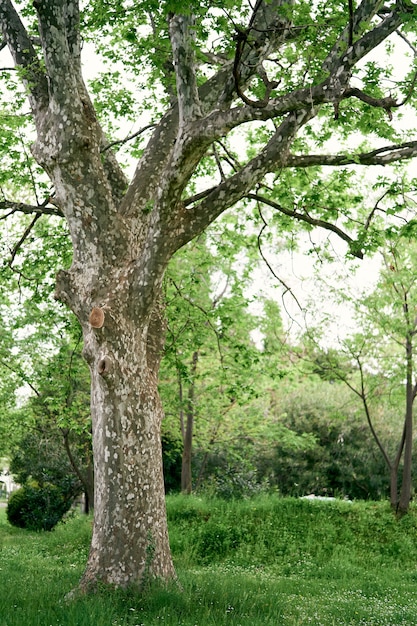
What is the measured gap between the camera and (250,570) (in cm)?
1244

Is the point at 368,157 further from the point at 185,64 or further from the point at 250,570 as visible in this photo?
the point at 250,570

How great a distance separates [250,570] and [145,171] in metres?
7.47

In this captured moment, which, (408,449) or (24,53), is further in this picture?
(408,449)

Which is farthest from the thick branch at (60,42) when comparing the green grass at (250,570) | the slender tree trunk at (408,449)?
the slender tree trunk at (408,449)

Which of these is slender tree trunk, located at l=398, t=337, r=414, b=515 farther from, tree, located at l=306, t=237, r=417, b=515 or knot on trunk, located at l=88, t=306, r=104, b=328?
knot on trunk, located at l=88, t=306, r=104, b=328

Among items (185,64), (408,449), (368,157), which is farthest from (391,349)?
(185,64)

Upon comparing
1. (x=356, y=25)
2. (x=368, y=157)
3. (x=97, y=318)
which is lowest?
(x=97, y=318)

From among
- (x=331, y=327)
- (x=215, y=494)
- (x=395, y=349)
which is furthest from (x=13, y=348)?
(x=395, y=349)

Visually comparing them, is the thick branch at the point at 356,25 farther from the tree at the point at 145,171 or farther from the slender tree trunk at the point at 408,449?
the slender tree trunk at the point at 408,449

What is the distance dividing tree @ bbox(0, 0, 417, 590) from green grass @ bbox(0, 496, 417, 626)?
829 millimetres

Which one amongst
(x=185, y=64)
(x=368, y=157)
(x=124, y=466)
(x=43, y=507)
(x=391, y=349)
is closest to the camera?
(x=185, y=64)

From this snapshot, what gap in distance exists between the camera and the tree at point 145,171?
790 cm

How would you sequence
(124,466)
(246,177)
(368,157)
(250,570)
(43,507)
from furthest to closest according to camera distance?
1. (43,507)
2. (250,570)
3. (368,157)
4. (246,177)
5. (124,466)

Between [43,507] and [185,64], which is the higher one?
[185,64]
